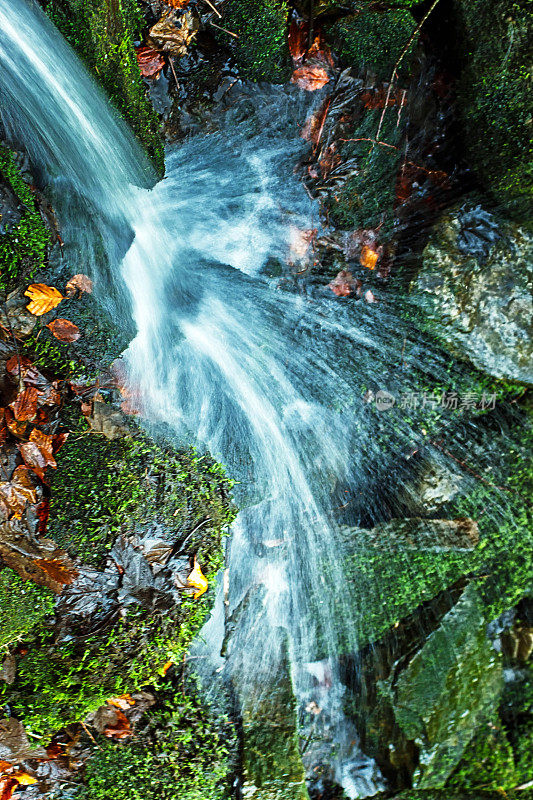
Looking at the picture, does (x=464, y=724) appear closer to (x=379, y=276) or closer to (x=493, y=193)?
(x=379, y=276)

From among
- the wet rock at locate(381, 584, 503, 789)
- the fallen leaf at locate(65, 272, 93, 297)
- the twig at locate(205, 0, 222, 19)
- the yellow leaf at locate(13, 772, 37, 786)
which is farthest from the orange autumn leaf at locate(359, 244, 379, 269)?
the yellow leaf at locate(13, 772, 37, 786)

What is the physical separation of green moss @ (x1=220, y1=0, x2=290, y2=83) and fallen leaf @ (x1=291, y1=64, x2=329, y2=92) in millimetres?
75

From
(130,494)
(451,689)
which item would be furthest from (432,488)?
(130,494)

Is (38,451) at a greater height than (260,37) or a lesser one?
lesser

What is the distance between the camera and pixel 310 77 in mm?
3105

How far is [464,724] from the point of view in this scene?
2.96 meters

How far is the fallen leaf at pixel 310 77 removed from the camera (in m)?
3.08

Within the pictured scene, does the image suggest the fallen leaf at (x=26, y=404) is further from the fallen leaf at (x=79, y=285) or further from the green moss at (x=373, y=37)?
the green moss at (x=373, y=37)

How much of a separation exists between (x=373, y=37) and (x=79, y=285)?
8.21ft

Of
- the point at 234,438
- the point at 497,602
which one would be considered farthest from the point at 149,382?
the point at 497,602

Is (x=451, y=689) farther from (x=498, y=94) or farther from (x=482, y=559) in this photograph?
(x=498, y=94)

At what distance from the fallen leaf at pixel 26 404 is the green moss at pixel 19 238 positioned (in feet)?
2.19

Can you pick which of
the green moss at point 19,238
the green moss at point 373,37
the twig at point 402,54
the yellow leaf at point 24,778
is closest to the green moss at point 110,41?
the green moss at point 19,238

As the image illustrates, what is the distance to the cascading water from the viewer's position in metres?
3.15
